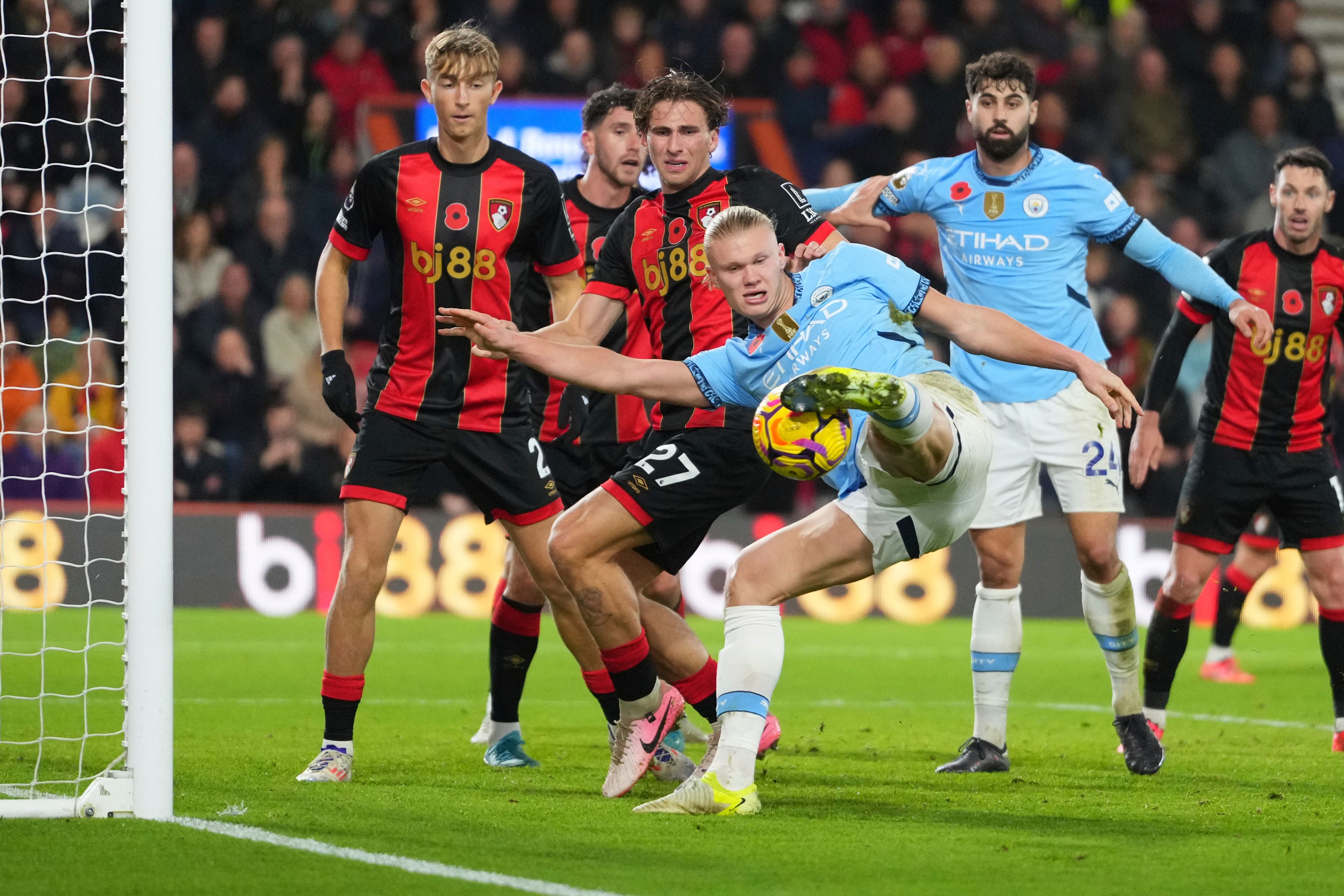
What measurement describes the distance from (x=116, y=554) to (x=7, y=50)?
428 centimetres

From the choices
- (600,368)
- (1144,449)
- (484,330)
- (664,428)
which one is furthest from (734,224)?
(1144,449)

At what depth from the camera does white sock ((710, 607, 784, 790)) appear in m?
4.79

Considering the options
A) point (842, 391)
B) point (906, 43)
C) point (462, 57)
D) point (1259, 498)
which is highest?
point (906, 43)

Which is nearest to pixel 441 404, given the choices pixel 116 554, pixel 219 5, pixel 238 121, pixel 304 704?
pixel 304 704

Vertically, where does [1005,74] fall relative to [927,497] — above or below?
above

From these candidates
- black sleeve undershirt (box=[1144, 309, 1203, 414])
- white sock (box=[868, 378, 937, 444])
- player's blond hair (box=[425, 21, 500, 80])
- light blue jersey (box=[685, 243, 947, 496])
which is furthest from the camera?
black sleeve undershirt (box=[1144, 309, 1203, 414])

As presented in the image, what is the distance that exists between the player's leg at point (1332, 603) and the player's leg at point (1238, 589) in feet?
5.54

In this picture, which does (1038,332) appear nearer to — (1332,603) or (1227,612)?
(1332,603)

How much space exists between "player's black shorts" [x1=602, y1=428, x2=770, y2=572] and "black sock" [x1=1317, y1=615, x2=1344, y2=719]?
2.75 metres

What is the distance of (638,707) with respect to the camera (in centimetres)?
540

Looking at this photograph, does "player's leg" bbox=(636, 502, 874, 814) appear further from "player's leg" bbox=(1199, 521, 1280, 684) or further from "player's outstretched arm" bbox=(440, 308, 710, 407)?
"player's leg" bbox=(1199, 521, 1280, 684)

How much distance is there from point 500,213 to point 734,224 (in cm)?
119

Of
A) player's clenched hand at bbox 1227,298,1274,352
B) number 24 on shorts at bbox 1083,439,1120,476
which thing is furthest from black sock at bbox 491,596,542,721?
player's clenched hand at bbox 1227,298,1274,352

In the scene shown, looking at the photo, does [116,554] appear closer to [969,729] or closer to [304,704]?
[304,704]
